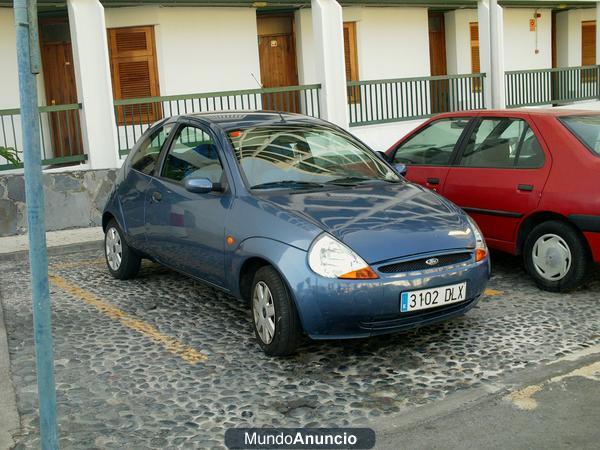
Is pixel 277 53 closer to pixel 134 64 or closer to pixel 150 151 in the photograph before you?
pixel 134 64

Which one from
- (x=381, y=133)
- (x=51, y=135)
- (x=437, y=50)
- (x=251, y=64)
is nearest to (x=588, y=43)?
(x=437, y=50)

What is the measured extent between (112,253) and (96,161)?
4.31 meters

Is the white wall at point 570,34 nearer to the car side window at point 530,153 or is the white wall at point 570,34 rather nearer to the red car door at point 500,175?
the red car door at point 500,175

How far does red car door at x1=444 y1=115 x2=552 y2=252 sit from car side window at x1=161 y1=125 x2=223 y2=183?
8.37 feet

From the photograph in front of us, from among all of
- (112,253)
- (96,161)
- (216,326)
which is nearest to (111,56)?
(96,161)

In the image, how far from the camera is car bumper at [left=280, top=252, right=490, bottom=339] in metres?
4.88

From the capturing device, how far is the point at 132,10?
45.4 ft

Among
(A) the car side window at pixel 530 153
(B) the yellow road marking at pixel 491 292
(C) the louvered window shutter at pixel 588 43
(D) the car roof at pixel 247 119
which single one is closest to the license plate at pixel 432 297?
(B) the yellow road marking at pixel 491 292

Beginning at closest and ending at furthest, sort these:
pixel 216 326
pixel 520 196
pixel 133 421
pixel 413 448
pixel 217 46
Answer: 1. pixel 413 448
2. pixel 133 421
3. pixel 216 326
4. pixel 520 196
5. pixel 217 46

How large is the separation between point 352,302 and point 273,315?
607 mm

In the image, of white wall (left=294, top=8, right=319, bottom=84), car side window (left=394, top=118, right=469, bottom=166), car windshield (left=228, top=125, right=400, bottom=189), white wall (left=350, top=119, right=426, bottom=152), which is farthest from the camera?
white wall (left=294, top=8, right=319, bottom=84)

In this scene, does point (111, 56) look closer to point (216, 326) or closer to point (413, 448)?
point (216, 326)

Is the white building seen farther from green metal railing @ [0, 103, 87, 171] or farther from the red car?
the red car

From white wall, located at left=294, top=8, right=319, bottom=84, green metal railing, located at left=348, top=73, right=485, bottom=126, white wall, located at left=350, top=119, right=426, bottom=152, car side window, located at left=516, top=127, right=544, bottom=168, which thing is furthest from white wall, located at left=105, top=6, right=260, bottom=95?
car side window, located at left=516, top=127, right=544, bottom=168
